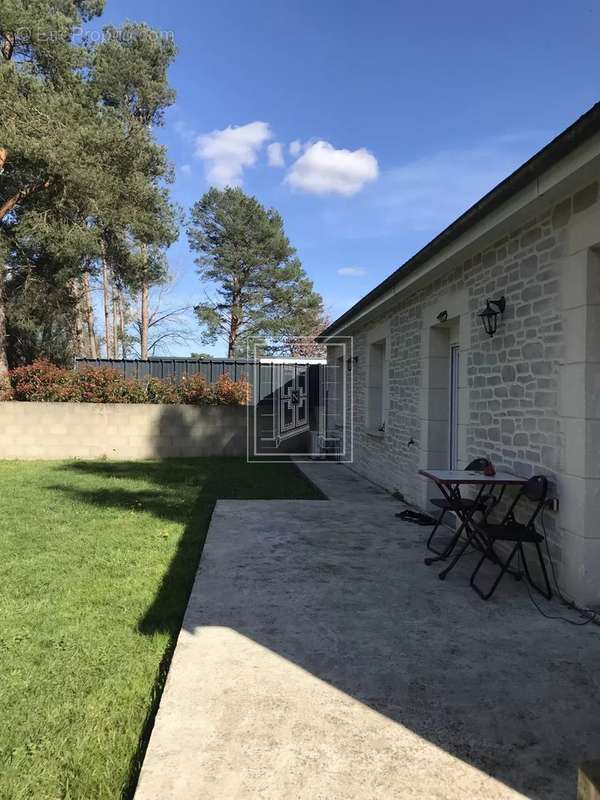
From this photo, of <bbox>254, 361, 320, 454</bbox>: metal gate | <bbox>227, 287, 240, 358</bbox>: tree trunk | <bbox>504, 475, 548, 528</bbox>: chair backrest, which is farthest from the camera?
<bbox>227, 287, 240, 358</bbox>: tree trunk

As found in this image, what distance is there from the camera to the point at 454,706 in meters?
2.46

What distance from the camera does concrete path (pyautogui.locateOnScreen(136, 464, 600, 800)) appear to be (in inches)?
77.6

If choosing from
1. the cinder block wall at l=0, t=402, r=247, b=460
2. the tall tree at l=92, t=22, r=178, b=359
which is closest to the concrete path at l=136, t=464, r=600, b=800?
the cinder block wall at l=0, t=402, r=247, b=460

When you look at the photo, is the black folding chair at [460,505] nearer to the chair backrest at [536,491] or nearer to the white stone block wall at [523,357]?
the white stone block wall at [523,357]

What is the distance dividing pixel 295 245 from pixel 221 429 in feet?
56.3

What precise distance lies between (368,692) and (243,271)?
84.0ft

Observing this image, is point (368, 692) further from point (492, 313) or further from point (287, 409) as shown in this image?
point (287, 409)

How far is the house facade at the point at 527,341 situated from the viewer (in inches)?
140

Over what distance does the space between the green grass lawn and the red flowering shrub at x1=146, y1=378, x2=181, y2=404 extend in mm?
5469

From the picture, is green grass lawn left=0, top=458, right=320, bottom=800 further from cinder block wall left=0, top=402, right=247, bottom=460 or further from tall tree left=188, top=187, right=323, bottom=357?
tall tree left=188, top=187, right=323, bottom=357

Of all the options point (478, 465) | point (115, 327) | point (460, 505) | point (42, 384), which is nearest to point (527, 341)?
point (478, 465)

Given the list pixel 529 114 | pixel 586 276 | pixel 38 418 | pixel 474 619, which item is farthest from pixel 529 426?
pixel 38 418

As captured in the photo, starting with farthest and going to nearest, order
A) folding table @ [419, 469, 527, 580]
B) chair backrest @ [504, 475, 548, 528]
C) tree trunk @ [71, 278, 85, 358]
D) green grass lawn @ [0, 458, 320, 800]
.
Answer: tree trunk @ [71, 278, 85, 358] → folding table @ [419, 469, 527, 580] → chair backrest @ [504, 475, 548, 528] → green grass lawn @ [0, 458, 320, 800]

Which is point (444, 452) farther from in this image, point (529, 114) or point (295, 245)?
point (295, 245)
